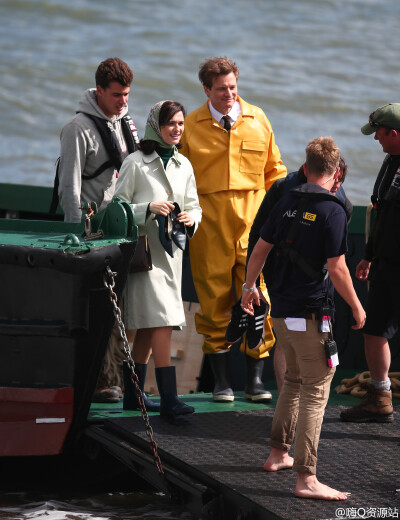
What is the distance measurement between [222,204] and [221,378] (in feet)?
3.35

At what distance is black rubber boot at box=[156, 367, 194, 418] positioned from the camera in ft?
16.8

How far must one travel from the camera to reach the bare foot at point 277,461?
4.40 m

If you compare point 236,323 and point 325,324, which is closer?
point 325,324

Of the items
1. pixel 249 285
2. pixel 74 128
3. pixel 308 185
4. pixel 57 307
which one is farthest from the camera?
pixel 74 128

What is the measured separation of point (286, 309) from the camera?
408 centimetres

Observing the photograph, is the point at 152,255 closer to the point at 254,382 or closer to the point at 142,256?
the point at 142,256

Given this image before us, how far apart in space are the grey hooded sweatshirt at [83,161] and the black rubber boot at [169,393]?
0.96m

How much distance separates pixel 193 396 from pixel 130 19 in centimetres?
2325

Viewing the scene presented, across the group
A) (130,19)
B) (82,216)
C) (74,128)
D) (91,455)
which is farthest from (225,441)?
(130,19)

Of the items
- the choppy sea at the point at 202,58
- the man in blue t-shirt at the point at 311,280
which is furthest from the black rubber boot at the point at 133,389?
the choppy sea at the point at 202,58

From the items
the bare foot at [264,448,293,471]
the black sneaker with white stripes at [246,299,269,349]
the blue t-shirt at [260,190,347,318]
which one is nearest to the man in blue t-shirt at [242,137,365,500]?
the blue t-shirt at [260,190,347,318]

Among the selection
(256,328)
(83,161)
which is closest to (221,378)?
(256,328)

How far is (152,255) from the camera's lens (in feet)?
16.7

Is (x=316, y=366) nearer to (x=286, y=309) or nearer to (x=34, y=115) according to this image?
(x=286, y=309)
